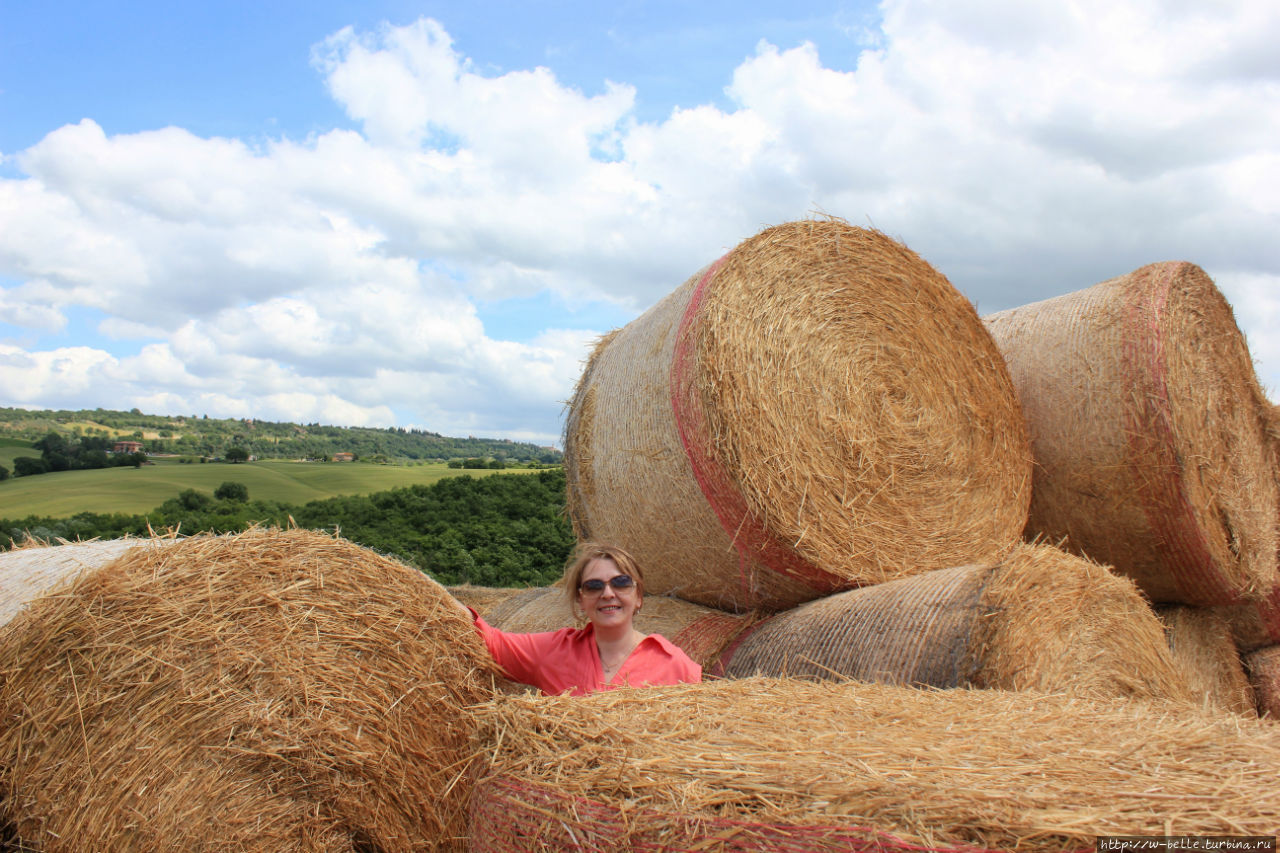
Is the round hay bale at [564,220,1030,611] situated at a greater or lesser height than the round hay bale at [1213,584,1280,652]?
greater

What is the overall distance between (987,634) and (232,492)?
10.7m

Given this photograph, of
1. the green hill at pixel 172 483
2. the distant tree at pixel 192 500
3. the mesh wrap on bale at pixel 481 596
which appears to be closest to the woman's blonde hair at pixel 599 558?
the mesh wrap on bale at pixel 481 596

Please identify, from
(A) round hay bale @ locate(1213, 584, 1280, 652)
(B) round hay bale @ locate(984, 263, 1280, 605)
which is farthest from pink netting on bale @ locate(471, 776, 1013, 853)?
(A) round hay bale @ locate(1213, 584, 1280, 652)

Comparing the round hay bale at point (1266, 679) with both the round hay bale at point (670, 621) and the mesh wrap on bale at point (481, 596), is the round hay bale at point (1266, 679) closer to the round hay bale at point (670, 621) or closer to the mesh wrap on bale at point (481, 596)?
the round hay bale at point (670, 621)

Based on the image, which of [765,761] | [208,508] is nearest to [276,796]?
[765,761]

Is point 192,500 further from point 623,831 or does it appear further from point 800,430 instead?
point 623,831

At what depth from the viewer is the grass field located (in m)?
10.8

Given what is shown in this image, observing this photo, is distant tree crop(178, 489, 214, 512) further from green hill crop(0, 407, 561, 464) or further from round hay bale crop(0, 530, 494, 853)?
round hay bale crop(0, 530, 494, 853)

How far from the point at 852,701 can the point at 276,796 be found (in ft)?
5.23

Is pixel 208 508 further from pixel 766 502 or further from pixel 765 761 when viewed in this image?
pixel 765 761

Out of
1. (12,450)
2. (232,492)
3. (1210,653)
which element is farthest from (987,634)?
(12,450)

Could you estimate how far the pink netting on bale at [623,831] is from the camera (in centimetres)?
154

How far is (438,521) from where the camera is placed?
30.6ft

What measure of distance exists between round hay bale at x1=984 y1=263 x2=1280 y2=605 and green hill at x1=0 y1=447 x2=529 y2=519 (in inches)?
333
